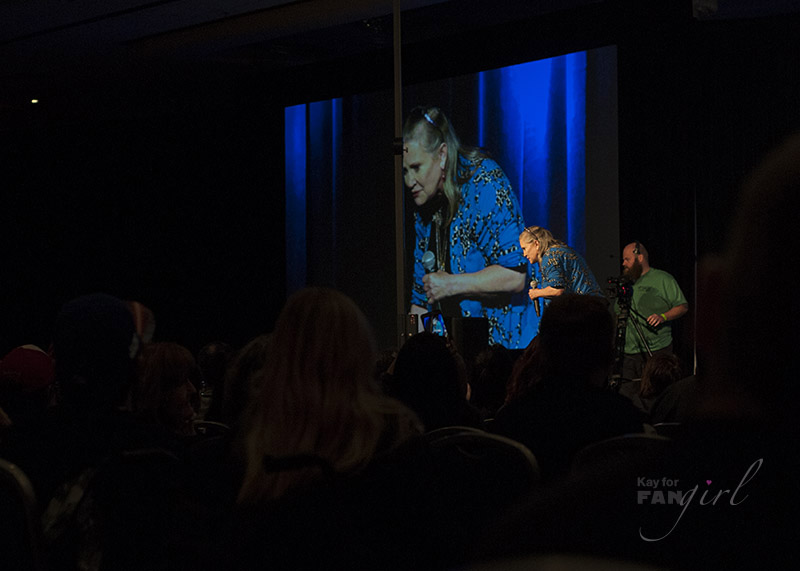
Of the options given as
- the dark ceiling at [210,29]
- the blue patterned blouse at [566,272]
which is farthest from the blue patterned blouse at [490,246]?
the dark ceiling at [210,29]

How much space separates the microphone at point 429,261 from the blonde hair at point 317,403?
7.11m

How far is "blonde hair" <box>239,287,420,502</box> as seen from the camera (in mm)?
1475

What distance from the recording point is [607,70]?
7586 millimetres

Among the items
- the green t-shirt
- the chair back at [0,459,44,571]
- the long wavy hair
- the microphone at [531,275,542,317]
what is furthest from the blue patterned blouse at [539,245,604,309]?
the chair back at [0,459,44,571]

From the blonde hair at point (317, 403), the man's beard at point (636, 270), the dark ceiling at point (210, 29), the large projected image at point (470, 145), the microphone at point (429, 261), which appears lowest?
the blonde hair at point (317, 403)

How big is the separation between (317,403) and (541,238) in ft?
20.8

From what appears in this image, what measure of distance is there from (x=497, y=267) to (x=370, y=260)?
6.27 ft

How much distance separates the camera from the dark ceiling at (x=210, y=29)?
8.17 m

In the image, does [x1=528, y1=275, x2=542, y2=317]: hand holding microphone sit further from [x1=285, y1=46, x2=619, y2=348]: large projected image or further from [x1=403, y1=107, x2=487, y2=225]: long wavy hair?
[x1=403, y1=107, x2=487, y2=225]: long wavy hair

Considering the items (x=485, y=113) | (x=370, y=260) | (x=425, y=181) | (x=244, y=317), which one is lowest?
(x=244, y=317)

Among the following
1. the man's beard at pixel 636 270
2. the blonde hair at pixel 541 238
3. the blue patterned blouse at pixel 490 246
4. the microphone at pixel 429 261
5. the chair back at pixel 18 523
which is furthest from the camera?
the microphone at pixel 429 261

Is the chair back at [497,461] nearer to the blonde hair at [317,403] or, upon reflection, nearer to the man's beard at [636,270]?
the blonde hair at [317,403]

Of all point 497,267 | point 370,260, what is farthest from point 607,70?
point 370,260

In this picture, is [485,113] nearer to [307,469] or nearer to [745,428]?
[307,469]
